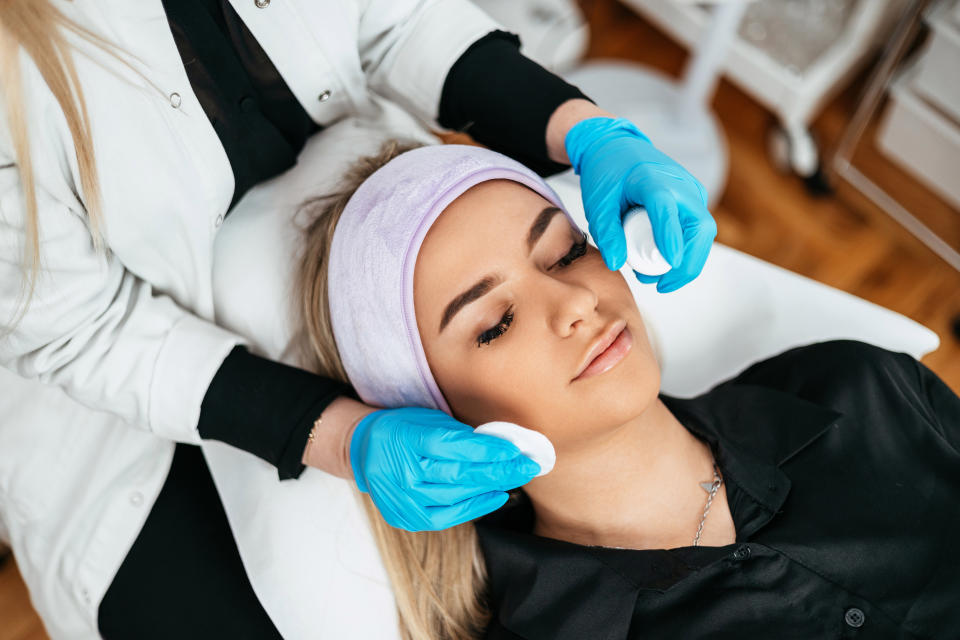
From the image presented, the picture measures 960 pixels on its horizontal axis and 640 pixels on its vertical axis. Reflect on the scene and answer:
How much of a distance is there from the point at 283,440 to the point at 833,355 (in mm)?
918

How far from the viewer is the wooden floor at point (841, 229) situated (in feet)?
6.43

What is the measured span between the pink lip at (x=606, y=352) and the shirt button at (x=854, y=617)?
503 millimetres

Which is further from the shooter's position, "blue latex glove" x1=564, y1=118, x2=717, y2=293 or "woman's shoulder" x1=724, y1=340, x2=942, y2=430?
"woman's shoulder" x1=724, y1=340, x2=942, y2=430

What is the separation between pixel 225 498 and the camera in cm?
121

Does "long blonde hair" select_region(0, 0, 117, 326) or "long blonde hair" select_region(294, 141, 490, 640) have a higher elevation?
"long blonde hair" select_region(0, 0, 117, 326)

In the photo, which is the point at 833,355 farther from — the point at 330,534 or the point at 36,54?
the point at 36,54

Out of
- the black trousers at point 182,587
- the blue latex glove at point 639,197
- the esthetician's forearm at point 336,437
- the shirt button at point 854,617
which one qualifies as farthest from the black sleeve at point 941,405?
the black trousers at point 182,587

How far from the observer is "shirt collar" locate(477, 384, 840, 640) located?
1031 millimetres

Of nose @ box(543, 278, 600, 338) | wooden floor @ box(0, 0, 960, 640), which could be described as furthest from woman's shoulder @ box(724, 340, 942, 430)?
wooden floor @ box(0, 0, 960, 640)

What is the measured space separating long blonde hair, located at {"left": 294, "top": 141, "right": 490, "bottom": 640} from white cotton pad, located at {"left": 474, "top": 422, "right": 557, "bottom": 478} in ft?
0.98

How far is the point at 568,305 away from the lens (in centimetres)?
94

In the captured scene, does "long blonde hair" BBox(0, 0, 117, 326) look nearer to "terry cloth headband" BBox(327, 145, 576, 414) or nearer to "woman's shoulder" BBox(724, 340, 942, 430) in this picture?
"terry cloth headband" BBox(327, 145, 576, 414)

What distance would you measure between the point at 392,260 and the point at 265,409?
0.28 metres

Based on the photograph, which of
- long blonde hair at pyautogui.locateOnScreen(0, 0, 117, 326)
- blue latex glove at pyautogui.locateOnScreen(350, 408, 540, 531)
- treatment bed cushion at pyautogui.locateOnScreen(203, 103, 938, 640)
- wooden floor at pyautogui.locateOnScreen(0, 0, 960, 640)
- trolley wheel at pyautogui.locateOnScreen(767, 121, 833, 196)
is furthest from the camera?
trolley wheel at pyautogui.locateOnScreen(767, 121, 833, 196)
